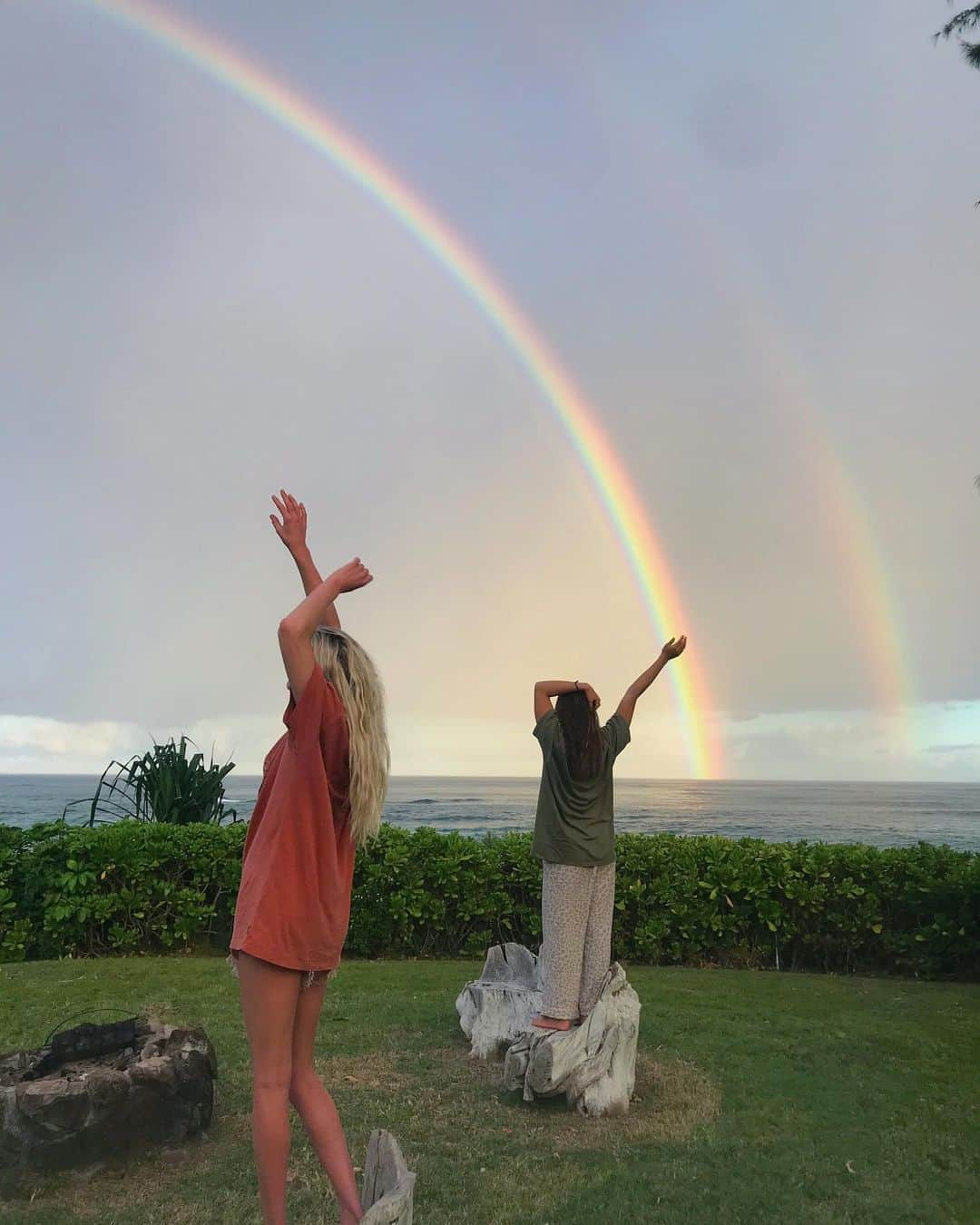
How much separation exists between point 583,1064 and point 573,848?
1135 millimetres

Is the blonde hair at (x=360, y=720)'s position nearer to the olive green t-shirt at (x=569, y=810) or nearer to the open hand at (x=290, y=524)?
the open hand at (x=290, y=524)

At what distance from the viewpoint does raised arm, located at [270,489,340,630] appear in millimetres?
3350

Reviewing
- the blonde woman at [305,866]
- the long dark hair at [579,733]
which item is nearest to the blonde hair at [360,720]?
the blonde woman at [305,866]

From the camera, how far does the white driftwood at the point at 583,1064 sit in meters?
4.63

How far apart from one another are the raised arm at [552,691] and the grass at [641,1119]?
2081 mm

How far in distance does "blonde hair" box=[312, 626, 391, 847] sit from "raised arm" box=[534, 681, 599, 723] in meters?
2.31

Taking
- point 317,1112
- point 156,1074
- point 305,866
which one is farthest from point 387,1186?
point 156,1074

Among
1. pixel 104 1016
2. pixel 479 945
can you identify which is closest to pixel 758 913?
pixel 479 945

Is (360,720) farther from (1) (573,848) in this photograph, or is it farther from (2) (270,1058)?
(1) (573,848)

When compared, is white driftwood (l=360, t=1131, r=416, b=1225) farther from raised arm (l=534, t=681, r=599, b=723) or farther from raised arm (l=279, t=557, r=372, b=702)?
raised arm (l=534, t=681, r=599, b=723)

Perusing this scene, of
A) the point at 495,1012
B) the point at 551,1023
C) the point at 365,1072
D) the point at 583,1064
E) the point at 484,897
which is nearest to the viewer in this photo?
the point at 583,1064

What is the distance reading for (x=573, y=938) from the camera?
535cm

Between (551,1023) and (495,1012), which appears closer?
(551,1023)

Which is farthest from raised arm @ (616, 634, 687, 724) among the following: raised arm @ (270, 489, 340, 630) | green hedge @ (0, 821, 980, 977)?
green hedge @ (0, 821, 980, 977)
